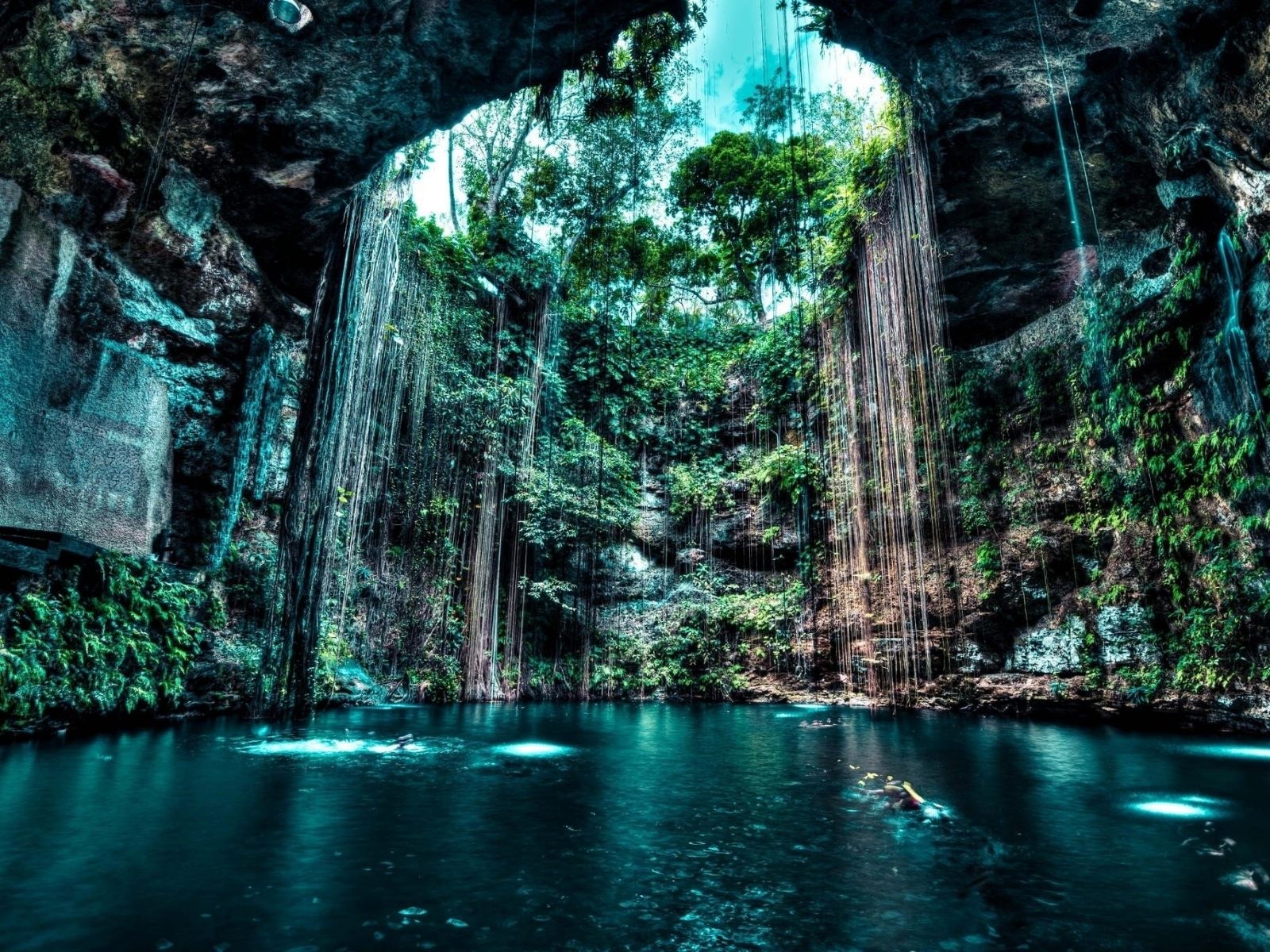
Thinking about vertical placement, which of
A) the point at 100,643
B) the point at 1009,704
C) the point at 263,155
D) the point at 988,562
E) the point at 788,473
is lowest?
the point at 1009,704

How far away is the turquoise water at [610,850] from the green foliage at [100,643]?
0.55 metres

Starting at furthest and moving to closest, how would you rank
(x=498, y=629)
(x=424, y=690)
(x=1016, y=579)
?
(x=498, y=629), (x=424, y=690), (x=1016, y=579)

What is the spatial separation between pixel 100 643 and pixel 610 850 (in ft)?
17.4

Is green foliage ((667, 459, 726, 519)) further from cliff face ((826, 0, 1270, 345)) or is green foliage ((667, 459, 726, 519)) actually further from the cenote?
cliff face ((826, 0, 1270, 345))

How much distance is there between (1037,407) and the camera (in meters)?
9.45

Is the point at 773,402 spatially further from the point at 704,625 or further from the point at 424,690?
the point at 424,690

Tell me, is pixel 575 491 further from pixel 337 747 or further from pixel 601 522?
pixel 337 747

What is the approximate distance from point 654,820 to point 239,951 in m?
1.95

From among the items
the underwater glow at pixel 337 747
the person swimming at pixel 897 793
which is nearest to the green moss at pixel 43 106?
the underwater glow at pixel 337 747

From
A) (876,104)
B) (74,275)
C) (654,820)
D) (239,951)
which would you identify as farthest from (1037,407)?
(74,275)

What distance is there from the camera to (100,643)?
220 inches

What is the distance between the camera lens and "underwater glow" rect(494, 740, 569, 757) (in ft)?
17.0

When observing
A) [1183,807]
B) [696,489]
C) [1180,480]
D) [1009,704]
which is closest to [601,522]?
[696,489]

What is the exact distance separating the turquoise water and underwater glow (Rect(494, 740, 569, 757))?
0.05m
